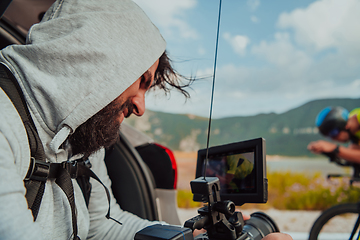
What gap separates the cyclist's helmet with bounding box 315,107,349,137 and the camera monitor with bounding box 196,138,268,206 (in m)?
2.43

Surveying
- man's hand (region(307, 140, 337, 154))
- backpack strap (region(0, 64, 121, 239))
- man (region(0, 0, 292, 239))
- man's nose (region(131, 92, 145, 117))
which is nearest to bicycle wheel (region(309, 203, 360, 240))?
man's hand (region(307, 140, 337, 154))

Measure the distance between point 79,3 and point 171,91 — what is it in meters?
0.61

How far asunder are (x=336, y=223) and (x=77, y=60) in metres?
4.21

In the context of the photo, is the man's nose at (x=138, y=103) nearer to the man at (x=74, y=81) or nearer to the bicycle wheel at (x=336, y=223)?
the man at (x=74, y=81)

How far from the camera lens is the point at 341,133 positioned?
2.94m

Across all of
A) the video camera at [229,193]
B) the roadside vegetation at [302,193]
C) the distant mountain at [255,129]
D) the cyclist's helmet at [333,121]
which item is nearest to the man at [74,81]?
the video camera at [229,193]

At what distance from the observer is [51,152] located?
87cm

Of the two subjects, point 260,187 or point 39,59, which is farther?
point 260,187

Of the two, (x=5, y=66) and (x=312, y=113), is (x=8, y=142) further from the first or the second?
(x=312, y=113)

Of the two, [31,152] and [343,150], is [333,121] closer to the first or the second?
[343,150]

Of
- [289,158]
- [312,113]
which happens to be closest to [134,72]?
[289,158]

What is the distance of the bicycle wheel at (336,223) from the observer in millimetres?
A: 2531

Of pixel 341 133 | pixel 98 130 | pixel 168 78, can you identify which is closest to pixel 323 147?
pixel 341 133

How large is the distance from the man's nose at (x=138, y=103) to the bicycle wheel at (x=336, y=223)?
1661 mm
